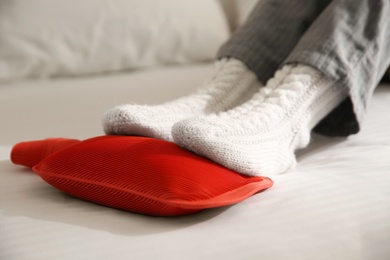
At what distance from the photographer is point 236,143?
73 centimetres

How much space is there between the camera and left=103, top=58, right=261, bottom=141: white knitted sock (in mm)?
754

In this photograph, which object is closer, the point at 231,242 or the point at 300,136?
the point at 231,242

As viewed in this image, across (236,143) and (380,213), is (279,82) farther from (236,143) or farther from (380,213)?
(380,213)

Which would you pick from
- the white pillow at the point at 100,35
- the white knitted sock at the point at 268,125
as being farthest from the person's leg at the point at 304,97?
the white pillow at the point at 100,35

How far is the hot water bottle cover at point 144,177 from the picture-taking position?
2.06 ft

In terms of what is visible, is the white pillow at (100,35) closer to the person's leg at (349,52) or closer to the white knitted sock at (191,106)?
the white knitted sock at (191,106)

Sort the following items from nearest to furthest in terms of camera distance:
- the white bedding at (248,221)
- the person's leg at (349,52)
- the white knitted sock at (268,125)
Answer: the white bedding at (248,221)
the white knitted sock at (268,125)
the person's leg at (349,52)

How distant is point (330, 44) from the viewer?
90cm

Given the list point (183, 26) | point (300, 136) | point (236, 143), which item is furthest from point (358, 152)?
point (183, 26)

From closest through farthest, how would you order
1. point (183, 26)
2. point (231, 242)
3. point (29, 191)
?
point (231, 242) < point (29, 191) < point (183, 26)

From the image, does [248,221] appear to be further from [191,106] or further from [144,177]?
[191,106]

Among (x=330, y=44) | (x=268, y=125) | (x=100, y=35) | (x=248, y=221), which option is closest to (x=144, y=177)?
(x=248, y=221)

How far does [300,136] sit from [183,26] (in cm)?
70

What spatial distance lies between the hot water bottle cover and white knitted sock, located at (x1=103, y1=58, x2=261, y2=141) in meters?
0.03
